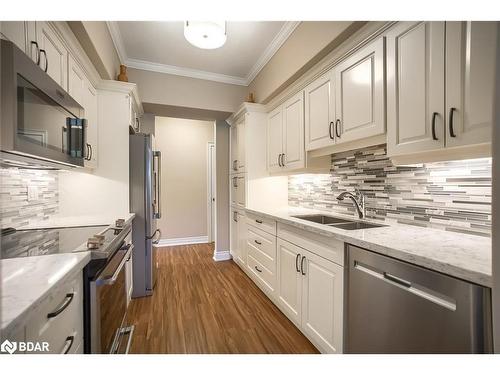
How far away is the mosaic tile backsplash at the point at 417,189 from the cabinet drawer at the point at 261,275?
3.02 feet

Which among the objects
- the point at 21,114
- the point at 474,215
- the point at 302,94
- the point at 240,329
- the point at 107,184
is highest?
the point at 302,94

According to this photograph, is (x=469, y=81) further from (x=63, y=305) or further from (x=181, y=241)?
(x=181, y=241)

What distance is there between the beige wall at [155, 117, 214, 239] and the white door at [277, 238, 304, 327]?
9.60 feet

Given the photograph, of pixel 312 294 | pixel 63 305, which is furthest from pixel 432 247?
pixel 63 305

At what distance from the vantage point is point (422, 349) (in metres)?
0.95

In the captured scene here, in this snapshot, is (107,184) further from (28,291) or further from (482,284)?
(482,284)

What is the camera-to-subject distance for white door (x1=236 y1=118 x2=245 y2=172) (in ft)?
10.2

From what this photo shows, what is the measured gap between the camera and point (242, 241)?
125 inches

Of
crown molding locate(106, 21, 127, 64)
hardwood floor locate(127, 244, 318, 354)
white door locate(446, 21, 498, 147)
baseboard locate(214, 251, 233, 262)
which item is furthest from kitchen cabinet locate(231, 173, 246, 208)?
white door locate(446, 21, 498, 147)

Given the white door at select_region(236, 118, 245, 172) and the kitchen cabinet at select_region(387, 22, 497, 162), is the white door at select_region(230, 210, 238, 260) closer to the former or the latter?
the white door at select_region(236, 118, 245, 172)

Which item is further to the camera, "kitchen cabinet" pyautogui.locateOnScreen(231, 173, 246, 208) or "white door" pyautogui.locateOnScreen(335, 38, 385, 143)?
"kitchen cabinet" pyautogui.locateOnScreen(231, 173, 246, 208)

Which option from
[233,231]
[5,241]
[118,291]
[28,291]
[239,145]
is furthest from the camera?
[233,231]

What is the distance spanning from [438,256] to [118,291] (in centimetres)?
163

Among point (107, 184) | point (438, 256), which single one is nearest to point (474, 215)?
point (438, 256)
